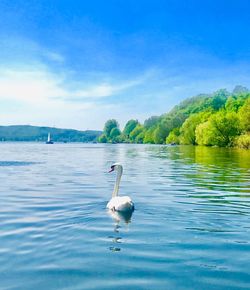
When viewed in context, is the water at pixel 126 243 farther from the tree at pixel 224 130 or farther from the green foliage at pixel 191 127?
the green foliage at pixel 191 127

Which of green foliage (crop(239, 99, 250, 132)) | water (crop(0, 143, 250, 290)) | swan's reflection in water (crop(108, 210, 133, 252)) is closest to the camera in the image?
water (crop(0, 143, 250, 290))

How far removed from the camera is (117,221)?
13820mm

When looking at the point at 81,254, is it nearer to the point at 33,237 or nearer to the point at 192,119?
the point at 33,237

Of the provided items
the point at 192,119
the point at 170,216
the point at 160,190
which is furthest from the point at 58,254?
the point at 192,119

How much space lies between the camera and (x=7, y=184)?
2595cm

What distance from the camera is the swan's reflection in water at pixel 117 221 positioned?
34.9 ft

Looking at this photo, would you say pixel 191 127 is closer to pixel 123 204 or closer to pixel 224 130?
pixel 224 130

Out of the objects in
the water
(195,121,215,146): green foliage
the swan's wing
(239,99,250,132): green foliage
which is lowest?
the water

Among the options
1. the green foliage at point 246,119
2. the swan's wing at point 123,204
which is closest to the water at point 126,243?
the swan's wing at point 123,204

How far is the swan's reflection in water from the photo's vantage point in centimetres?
1064

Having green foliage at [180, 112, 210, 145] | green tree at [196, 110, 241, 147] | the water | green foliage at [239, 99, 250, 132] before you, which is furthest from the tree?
the water

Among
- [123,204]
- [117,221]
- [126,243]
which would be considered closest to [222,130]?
[123,204]

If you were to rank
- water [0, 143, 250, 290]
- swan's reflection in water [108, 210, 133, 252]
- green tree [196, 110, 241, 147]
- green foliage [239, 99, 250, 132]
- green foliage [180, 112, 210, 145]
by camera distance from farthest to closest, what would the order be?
green foliage [180, 112, 210, 145] → green tree [196, 110, 241, 147] → green foliage [239, 99, 250, 132] → swan's reflection in water [108, 210, 133, 252] → water [0, 143, 250, 290]

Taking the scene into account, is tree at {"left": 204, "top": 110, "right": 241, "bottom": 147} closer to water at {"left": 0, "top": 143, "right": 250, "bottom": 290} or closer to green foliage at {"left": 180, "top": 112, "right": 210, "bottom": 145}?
green foliage at {"left": 180, "top": 112, "right": 210, "bottom": 145}
